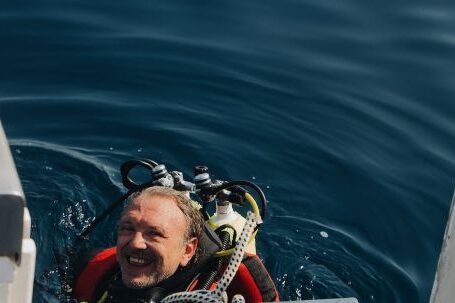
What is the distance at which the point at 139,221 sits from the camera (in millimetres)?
3488

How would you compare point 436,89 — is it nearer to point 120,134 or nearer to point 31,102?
point 120,134

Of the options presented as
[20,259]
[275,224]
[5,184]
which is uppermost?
[5,184]

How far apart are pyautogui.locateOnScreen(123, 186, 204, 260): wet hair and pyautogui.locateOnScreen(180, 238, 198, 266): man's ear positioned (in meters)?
0.02

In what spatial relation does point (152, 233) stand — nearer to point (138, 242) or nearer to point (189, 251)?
point (138, 242)

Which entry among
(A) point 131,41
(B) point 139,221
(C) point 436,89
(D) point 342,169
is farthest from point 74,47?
(B) point 139,221

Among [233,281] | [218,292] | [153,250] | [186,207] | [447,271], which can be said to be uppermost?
[447,271]

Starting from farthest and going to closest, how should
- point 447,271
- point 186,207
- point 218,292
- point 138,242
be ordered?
point 186,207 < point 138,242 < point 218,292 < point 447,271

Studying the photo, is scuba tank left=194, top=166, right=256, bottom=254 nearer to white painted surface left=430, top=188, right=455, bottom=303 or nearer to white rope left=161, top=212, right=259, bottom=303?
white rope left=161, top=212, right=259, bottom=303

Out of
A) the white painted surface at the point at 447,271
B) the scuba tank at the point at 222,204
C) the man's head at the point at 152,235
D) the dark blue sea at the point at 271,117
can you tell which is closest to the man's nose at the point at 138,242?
the man's head at the point at 152,235

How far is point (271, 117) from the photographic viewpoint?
6227 millimetres

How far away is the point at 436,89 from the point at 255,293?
344 cm

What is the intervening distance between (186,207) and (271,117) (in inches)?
104

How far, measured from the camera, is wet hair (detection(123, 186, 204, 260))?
3.64 metres

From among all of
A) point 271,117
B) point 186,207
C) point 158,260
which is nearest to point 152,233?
point 158,260
